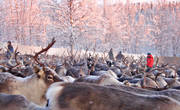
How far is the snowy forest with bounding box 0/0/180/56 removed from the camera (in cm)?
2045

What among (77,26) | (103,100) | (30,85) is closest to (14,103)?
(103,100)

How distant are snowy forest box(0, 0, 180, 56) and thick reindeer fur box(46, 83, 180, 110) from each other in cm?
1002

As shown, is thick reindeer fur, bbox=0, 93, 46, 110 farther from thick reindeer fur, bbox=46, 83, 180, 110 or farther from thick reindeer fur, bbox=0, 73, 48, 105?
thick reindeer fur, bbox=0, 73, 48, 105

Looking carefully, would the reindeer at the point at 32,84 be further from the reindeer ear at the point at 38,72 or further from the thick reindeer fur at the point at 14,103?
the thick reindeer fur at the point at 14,103

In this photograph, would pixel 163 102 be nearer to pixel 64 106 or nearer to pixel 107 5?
pixel 64 106

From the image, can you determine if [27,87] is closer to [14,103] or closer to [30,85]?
[30,85]

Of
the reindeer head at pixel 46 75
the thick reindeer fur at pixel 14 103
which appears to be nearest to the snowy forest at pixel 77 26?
the reindeer head at pixel 46 75

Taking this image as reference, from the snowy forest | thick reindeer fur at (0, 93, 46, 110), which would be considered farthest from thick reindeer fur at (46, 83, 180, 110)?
the snowy forest

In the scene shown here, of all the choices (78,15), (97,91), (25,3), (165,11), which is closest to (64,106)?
(97,91)

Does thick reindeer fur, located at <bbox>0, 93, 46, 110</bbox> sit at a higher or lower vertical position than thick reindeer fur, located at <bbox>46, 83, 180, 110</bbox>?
lower

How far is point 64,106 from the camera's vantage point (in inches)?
49.5

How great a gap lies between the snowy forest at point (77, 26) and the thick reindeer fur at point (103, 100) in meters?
10.0

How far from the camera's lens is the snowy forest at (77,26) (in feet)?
67.1

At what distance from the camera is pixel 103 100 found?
1.25 meters
